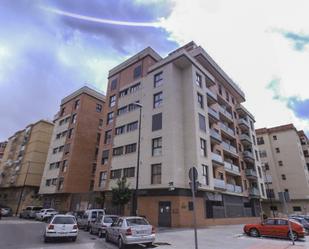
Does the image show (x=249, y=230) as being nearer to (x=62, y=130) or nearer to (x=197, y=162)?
(x=197, y=162)

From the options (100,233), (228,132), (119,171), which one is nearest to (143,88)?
(119,171)

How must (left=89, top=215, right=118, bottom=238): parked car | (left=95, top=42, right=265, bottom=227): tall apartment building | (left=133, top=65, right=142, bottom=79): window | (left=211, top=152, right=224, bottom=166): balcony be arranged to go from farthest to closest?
(left=133, top=65, right=142, bottom=79): window < (left=211, top=152, right=224, bottom=166): balcony < (left=95, top=42, right=265, bottom=227): tall apartment building < (left=89, top=215, right=118, bottom=238): parked car

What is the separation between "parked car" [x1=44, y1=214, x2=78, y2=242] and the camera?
A: 13.1 meters

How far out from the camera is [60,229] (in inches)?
520

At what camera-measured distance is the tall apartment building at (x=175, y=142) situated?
24359mm

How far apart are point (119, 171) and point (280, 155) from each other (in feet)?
139

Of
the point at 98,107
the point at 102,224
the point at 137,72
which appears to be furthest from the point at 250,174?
the point at 98,107

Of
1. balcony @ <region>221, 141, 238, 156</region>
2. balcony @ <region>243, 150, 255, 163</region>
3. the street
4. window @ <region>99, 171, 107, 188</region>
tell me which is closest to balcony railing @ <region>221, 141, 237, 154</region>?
balcony @ <region>221, 141, 238, 156</region>

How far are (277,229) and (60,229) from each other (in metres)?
14.5

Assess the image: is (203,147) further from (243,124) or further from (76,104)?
(76,104)

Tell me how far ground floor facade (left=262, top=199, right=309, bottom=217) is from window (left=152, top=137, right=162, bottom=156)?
34564mm

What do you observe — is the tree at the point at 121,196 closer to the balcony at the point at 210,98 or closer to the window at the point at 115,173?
the window at the point at 115,173

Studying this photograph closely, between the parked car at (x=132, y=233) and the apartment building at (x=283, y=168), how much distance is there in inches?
1746

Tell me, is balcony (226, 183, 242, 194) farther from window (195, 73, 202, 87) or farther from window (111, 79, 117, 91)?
window (111, 79, 117, 91)
